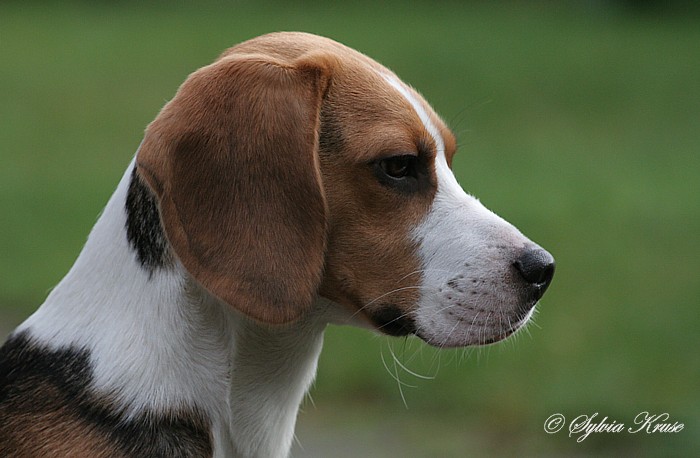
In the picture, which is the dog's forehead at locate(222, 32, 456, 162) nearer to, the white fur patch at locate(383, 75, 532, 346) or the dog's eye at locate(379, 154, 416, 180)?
the dog's eye at locate(379, 154, 416, 180)

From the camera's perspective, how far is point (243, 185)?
11.6 feet

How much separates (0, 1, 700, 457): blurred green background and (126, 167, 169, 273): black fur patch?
93cm

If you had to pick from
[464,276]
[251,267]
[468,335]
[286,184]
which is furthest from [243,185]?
[468,335]

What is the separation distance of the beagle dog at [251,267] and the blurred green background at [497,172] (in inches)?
17.7

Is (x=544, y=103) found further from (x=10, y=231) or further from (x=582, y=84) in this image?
(x=10, y=231)

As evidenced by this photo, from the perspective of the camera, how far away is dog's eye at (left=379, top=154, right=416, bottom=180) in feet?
12.1

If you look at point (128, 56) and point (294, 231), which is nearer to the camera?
point (294, 231)

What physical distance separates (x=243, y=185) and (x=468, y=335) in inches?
34.5

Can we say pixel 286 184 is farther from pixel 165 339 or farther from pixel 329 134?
pixel 165 339

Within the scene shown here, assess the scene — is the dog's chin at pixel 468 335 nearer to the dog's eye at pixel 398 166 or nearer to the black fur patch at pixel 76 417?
the dog's eye at pixel 398 166

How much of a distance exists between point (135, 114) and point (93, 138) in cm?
125

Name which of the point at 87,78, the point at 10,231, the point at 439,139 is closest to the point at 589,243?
the point at 10,231

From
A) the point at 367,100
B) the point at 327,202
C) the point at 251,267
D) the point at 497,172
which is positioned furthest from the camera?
the point at 497,172

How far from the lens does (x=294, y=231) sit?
3551mm
